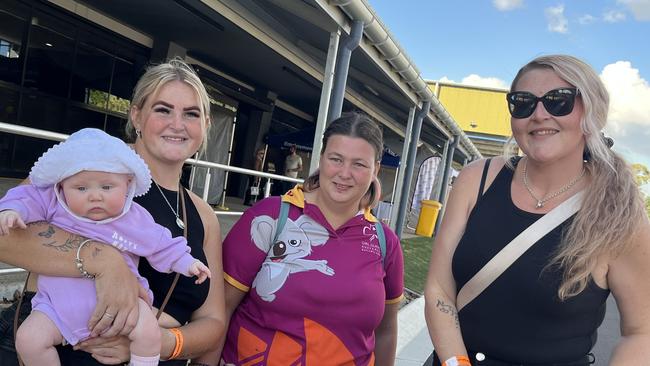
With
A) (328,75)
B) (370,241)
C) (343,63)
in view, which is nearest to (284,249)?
(370,241)

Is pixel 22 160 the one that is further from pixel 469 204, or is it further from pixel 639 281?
pixel 639 281

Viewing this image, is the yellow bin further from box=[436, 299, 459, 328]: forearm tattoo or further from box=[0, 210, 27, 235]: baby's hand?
box=[0, 210, 27, 235]: baby's hand

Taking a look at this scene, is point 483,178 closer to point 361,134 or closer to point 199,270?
point 361,134

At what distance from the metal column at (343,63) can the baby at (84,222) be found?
4.00m

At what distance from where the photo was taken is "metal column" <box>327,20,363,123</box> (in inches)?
220

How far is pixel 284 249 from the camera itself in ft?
6.47

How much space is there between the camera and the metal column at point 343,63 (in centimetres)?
558

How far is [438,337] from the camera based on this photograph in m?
1.74

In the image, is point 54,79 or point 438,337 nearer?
point 438,337

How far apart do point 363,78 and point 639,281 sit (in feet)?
24.6

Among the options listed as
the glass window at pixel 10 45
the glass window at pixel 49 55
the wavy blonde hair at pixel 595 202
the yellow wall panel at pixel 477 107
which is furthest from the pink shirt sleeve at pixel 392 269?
the yellow wall panel at pixel 477 107

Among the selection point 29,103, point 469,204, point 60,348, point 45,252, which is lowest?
point 60,348

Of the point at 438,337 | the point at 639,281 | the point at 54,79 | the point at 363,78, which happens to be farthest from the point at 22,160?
the point at 639,281

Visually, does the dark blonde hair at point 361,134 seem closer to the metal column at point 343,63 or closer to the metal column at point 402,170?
the metal column at point 343,63
